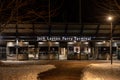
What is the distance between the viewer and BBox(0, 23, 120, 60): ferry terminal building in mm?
55875

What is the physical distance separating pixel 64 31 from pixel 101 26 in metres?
5.86

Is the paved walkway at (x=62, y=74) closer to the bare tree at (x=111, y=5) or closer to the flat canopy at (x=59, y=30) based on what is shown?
the bare tree at (x=111, y=5)

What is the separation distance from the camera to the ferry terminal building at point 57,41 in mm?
55875

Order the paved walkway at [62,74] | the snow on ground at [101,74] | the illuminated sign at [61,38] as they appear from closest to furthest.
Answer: the snow on ground at [101,74] → the paved walkway at [62,74] → the illuminated sign at [61,38]

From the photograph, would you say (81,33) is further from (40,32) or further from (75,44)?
(40,32)

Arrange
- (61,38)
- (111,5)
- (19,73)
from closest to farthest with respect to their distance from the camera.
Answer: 1. (19,73)
2. (111,5)
3. (61,38)

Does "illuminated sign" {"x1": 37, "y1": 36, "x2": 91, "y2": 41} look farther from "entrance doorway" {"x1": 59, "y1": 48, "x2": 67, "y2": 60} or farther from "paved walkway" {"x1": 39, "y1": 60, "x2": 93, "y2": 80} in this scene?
"paved walkway" {"x1": 39, "y1": 60, "x2": 93, "y2": 80}

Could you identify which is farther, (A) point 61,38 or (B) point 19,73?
(A) point 61,38

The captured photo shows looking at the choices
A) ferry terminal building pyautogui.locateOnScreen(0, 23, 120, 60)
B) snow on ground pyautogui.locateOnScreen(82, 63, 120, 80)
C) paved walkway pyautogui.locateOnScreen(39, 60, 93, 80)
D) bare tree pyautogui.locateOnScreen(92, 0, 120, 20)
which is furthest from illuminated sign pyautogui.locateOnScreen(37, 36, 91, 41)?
snow on ground pyautogui.locateOnScreen(82, 63, 120, 80)

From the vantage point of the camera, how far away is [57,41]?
56.5m

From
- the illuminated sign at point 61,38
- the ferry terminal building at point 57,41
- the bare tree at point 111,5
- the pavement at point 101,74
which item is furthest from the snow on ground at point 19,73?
the ferry terminal building at point 57,41

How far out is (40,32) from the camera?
5650 centimetres

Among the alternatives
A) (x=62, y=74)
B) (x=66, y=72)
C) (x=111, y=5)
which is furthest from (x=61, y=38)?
(x=62, y=74)

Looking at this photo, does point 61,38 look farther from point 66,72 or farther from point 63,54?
point 66,72
